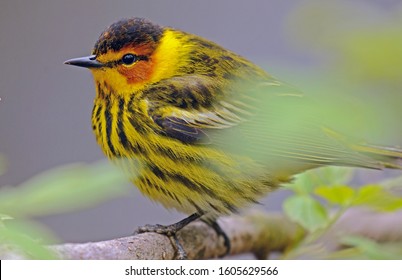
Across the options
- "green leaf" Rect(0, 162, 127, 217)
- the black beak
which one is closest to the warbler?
the black beak

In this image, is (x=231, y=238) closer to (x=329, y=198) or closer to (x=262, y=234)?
(x=262, y=234)

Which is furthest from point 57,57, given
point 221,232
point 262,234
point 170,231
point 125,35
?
point 262,234

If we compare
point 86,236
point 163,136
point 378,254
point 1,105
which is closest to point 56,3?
point 1,105

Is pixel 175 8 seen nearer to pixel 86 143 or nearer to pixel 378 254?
pixel 86 143

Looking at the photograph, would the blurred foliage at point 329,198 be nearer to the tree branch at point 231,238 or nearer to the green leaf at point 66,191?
the tree branch at point 231,238

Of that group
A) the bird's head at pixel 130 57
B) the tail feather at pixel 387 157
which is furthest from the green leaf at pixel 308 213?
the bird's head at pixel 130 57
